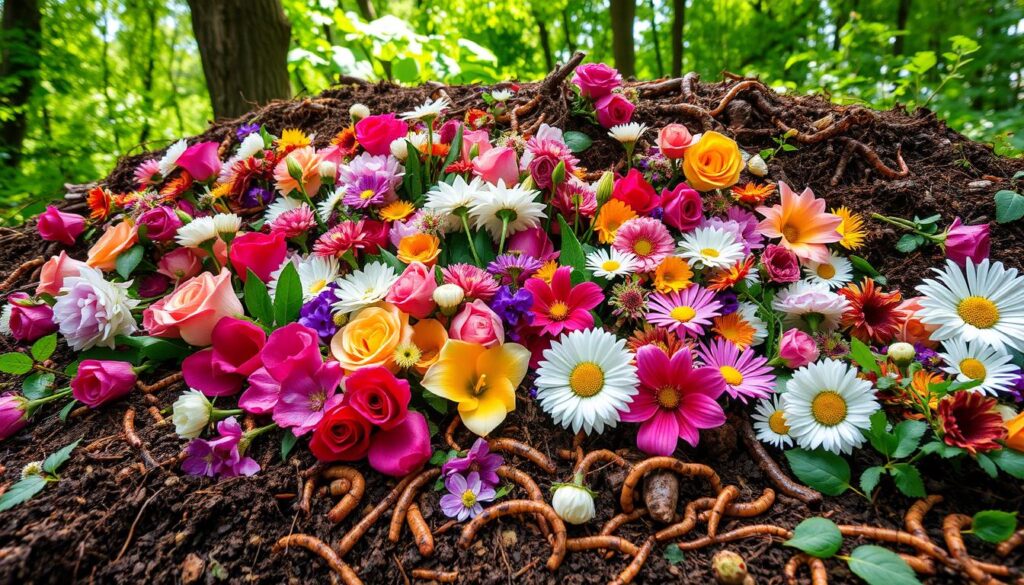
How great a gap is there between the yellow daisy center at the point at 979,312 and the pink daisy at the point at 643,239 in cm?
61

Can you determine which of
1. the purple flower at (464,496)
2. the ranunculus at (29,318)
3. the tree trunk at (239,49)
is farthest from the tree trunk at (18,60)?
the purple flower at (464,496)

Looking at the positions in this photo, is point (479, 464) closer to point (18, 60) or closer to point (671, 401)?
point (671, 401)

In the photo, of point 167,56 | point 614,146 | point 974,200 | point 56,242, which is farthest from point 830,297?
point 167,56

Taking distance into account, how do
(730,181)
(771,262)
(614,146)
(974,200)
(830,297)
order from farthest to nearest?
(614,146)
(974,200)
(730,181)
(771,262)
(830,297)

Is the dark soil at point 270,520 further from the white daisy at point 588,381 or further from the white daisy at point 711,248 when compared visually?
the white daisy at point 711,248

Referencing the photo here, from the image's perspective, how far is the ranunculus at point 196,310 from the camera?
1209 millimetres

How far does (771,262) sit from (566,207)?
538 mm

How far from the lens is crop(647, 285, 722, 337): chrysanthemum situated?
113 cm

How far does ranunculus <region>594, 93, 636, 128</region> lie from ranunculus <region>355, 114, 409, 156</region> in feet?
→ 2.21

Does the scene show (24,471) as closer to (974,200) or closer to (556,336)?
(556,336)

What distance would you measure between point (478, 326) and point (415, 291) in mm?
161

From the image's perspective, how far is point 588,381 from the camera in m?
1.04

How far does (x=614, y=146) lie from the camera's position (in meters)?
1.79

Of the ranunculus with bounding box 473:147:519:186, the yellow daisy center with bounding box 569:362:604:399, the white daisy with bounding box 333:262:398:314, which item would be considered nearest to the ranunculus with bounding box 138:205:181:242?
the white daisy with bounding box 333:262:398:314
